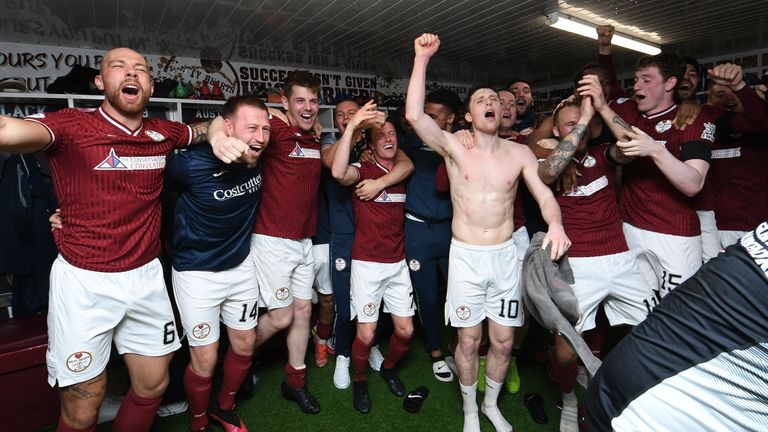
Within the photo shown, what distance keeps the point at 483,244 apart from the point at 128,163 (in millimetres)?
1910

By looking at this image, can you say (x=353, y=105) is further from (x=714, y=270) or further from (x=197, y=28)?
(x=197, y=28)

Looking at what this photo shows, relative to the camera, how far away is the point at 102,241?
1923 mm

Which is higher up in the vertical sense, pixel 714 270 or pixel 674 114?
pixel 674 114

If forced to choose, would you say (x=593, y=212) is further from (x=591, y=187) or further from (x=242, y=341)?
(x=242, y=341)

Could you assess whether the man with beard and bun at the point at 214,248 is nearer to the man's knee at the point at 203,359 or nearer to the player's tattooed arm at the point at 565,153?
the man's knee at the point at 203,359

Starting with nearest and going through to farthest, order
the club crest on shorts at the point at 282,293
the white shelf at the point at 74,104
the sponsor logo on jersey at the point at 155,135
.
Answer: the sponsor logo on jersey at the point at 155,135 < the club crest on shorts at the point at 282,293 < the white shelf at the point at 74,104

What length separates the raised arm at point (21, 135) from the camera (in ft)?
5.02

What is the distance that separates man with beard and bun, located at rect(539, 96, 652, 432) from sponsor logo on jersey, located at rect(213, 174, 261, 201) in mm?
1679

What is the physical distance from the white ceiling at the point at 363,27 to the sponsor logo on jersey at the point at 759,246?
4581 mm

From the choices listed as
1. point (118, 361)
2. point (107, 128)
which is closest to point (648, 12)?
point (107, 128)

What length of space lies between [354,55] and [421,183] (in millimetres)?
4683

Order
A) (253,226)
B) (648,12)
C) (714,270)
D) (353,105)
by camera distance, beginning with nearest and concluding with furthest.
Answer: (714,270), (253,226), (353,105), (648,12)

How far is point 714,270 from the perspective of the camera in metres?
0.97

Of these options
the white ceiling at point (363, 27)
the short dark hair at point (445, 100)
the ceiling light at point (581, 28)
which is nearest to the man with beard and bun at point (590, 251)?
the short dark hair at point (445, 100)
